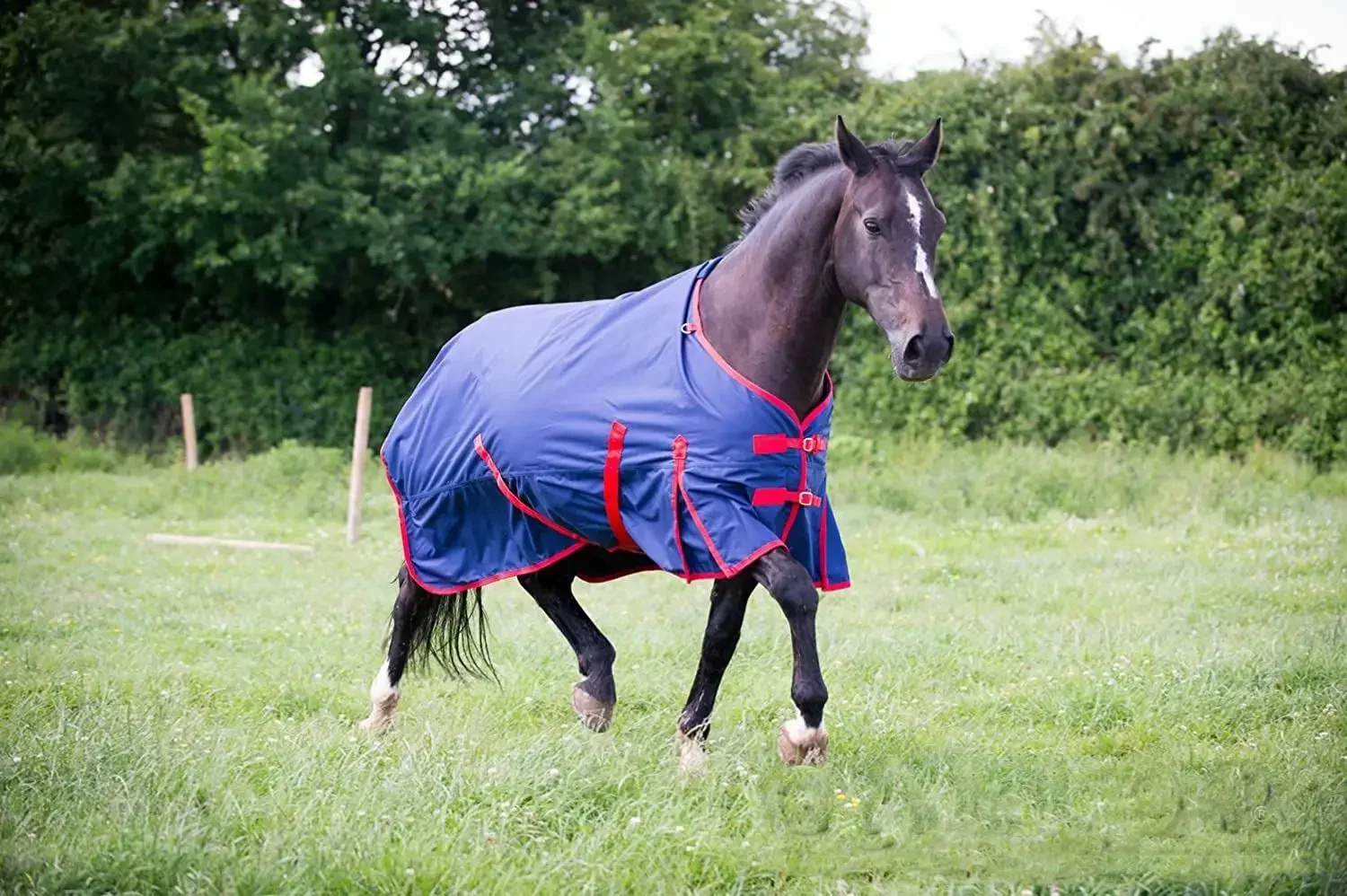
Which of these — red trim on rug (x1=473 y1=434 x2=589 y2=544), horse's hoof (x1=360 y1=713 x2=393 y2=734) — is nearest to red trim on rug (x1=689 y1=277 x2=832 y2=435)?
red trim on rug (x1=473 y1=434 x2=589 y2=544)

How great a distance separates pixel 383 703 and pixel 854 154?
3063mm

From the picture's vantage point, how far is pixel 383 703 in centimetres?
605

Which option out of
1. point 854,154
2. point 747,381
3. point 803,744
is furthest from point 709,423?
point 803,744

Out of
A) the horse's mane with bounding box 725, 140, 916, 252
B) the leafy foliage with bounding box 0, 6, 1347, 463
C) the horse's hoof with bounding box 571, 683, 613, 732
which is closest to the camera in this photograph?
the horse's mane with bounding box 725, 140, 916, 252

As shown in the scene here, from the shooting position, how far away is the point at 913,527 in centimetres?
1257

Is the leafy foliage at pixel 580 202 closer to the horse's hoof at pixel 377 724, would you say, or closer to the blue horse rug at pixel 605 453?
the blue horse rug at pixel 605 453

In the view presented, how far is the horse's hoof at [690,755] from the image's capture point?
15.6 feet

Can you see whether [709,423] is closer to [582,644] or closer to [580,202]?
[582,644]

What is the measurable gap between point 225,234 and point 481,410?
14.9 metres

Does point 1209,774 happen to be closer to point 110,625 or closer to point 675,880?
point 675,880

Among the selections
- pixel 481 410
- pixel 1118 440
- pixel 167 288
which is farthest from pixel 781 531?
pixel 167 288

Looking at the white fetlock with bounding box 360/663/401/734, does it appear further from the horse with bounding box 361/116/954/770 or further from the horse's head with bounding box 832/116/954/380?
the horse's head with bounding box 832/116/954/380

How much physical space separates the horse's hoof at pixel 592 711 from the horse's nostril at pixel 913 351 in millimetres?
1934

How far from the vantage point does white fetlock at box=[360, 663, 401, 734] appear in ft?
19.5
